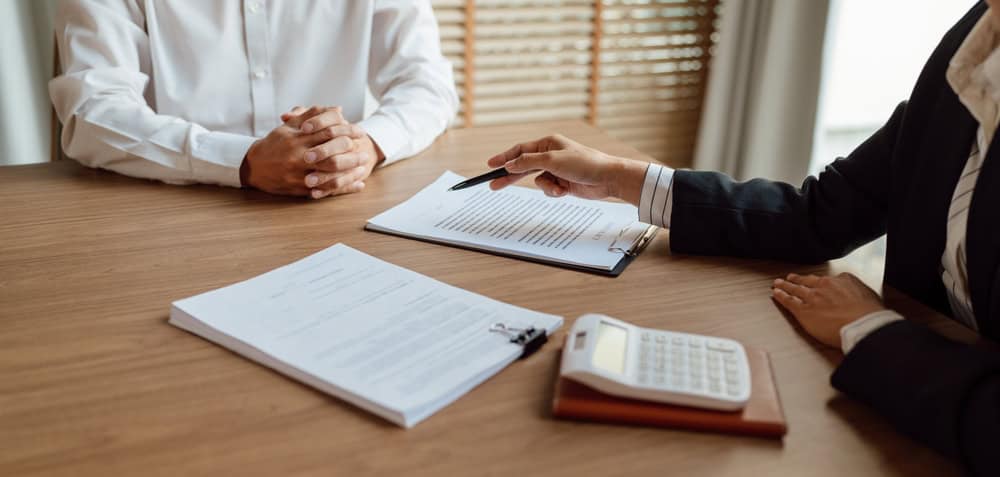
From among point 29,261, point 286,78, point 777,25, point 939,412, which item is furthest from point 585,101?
point 939,412

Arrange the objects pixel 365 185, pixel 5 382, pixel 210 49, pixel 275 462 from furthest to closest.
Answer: pixel 210 49 < pixel 365 185 < pixel 5 382 < pixel 275 462

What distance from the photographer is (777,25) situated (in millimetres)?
2566

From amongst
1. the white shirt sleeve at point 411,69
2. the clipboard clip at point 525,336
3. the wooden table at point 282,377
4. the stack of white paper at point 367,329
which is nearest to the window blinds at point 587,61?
the white shirt sleeve at point 411,69

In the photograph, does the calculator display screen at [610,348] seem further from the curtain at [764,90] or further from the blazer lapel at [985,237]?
the curtain at [764,90]

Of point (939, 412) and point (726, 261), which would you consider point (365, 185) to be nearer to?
point (726, 261)

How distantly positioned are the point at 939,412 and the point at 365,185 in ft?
3.10

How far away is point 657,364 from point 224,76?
1.20 meters

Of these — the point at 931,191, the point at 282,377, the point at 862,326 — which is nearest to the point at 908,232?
the point at 931,191

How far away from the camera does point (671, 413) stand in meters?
0.71

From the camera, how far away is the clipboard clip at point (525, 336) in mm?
824

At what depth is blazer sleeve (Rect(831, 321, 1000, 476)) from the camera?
0.66 m

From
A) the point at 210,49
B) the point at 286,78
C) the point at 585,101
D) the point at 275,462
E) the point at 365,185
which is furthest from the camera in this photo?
the point at 585,101

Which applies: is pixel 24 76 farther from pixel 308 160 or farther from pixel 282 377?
pixel 282 377

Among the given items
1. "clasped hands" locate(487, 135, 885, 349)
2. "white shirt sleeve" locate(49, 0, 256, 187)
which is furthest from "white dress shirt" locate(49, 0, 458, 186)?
"clasped hands" locate(487, 135, 885, 349)
